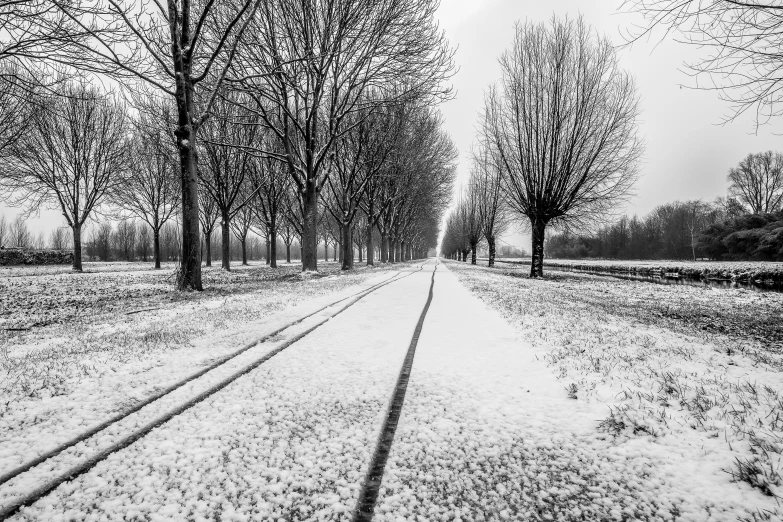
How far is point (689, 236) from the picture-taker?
59656 millimetres

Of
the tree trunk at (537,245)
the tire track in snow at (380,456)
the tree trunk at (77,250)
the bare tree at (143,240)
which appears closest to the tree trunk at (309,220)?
the tree trunk at (537,245)

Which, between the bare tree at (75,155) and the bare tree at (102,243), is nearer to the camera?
the bare tree at (75,155)

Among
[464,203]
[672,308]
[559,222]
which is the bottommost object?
[672,308]

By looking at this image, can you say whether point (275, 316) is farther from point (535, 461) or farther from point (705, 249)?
point (705, 249)

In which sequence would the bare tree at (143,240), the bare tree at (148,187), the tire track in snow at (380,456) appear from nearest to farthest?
the tire track in snow at (380,456), the bare tree at (148,187), the bare tree at (143,240)

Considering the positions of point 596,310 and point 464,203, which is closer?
point 596,310

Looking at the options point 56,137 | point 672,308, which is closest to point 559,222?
point 672,308

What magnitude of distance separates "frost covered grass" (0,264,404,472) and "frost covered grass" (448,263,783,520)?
3.53 meters

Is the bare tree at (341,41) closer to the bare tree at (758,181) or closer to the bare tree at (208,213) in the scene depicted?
the bare tree at (208,213)

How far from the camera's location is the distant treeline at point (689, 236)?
33344 mm

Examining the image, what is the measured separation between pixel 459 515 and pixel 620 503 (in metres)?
0.78

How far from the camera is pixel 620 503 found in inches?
60.6

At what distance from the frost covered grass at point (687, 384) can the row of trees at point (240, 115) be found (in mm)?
9608

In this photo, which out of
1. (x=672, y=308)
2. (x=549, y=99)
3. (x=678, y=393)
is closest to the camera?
(x=678, y=393)
